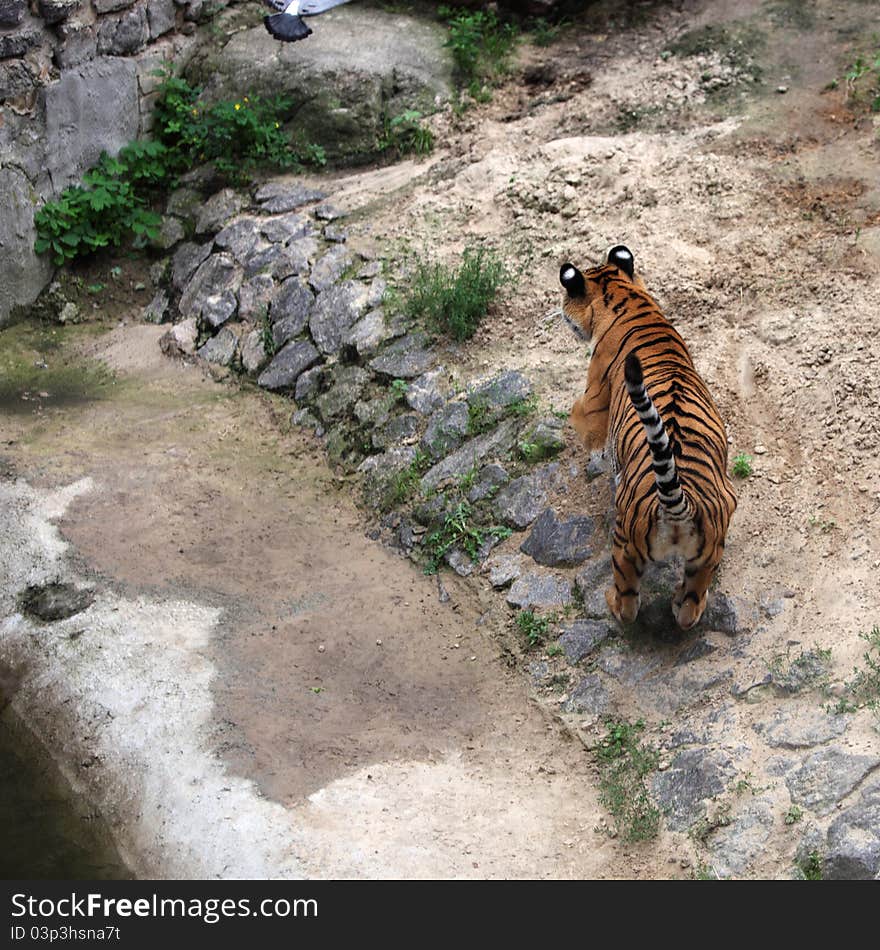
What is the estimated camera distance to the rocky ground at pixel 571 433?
5.20 m

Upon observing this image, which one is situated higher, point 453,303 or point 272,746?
point 453,303

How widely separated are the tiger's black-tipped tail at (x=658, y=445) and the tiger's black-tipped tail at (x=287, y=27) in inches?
215

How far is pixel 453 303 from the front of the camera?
808cm

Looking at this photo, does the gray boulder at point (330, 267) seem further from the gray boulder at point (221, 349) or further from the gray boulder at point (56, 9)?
the gray boulder at point (56, 9)

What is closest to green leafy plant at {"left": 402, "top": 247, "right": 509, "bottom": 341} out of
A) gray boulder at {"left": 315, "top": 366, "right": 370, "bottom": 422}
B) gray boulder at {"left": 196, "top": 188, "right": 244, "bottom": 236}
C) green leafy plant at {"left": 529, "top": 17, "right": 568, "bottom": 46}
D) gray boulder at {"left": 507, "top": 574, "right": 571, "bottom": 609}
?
gray boulder at {"left": 315, "top": 366, "right": 370, "bottom": 422}

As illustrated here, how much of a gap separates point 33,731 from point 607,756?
2.67m

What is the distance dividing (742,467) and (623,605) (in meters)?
1.13

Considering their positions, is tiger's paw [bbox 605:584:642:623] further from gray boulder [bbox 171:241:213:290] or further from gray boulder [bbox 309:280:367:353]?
A: gray boulder [bbox 171:241:213:290]

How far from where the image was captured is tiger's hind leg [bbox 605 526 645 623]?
568 centimetres

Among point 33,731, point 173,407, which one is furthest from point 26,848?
point 173,407

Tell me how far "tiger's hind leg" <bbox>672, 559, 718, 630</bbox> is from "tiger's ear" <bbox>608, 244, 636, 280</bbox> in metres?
1.93

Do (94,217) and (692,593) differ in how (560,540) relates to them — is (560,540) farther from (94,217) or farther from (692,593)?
(94,217)

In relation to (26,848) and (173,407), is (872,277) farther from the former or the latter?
(26,848)

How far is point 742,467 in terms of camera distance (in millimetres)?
6488
